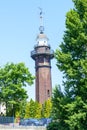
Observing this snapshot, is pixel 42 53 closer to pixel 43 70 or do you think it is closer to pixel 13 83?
pixel 43 70

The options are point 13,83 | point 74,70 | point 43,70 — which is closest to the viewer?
point 74,70

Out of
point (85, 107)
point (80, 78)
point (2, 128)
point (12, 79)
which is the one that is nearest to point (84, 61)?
point (80, 78)

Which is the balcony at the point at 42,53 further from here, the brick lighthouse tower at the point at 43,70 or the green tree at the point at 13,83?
the green tree at the point at 13,83

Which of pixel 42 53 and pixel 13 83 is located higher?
pixel 42 53

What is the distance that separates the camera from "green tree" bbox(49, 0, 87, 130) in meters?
24.9

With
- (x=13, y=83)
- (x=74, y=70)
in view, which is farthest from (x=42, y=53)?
(x=74, y=70)

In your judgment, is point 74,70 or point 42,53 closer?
point 74,70

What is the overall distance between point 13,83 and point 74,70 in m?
23.7

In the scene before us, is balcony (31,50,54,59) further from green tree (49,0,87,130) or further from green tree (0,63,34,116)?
green tree (49,0,87,130)

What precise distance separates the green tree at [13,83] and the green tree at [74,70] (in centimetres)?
2142

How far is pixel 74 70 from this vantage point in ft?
84.6

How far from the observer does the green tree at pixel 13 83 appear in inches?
1885

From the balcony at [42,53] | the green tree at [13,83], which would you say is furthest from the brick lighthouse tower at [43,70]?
the green tree at [13,83]

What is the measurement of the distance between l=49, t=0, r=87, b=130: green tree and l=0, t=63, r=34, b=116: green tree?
2142 cm
